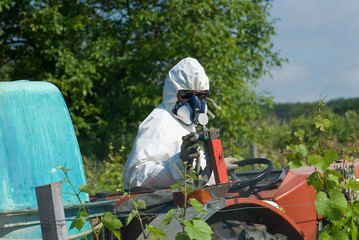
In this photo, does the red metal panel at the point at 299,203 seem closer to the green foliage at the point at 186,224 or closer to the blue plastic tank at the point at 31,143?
the green foliage at the point at 186,224

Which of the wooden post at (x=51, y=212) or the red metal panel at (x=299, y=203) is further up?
the wooden post at (x=51, y=212)

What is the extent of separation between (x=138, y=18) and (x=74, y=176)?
955 cm

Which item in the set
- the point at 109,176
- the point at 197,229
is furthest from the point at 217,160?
the point at 109,176

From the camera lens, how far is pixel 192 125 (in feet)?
14.0

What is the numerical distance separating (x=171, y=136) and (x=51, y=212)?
1337 mm

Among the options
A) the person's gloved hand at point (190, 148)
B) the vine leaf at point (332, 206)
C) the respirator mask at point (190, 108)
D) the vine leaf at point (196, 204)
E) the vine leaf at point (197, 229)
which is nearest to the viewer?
the vine leaf at point (197, 229)

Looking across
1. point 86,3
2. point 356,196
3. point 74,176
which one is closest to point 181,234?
point 74,176

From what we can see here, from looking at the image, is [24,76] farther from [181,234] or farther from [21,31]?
[181,234]

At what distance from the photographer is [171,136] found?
3908 millimetres

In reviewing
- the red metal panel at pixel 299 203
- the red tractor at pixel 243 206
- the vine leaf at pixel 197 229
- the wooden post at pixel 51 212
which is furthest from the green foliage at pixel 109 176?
the vine leaf at pixel 197 229

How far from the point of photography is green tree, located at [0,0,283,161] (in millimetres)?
12398

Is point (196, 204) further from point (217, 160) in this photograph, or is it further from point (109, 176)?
point (109, 176)

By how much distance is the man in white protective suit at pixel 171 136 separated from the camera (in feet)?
11.3

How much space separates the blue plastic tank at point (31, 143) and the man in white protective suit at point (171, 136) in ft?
1.39
